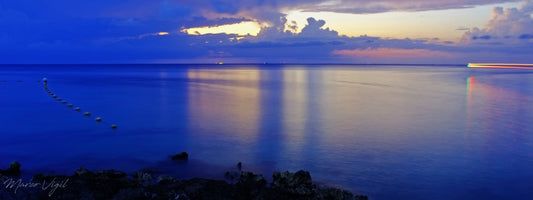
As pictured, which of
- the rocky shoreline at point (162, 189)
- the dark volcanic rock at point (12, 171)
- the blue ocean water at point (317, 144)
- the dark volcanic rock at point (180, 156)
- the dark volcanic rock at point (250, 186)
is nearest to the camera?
the rocky shoreline at point (162, 189)

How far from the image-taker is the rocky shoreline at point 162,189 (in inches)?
303

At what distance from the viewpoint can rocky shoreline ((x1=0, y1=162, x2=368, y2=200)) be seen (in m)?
7.69

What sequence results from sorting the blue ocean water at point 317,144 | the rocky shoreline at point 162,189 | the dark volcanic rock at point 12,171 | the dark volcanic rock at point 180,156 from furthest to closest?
the dark volcanic rock at point 180,156, the blue ocean water at point 317,144, the dark volcanic rock at point 12,171, the rocky shoreline at point 162,189

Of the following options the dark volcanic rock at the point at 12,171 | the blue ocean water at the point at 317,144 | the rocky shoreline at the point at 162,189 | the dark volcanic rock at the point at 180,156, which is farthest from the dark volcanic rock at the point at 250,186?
the dark volcanic rock at the point at 12,171

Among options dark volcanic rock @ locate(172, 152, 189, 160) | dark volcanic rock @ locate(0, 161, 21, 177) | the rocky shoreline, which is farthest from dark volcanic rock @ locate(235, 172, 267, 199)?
dark volcanic rock @ locate(0, 161, 21, 177)

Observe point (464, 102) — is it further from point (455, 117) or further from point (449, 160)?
point (449, 160)

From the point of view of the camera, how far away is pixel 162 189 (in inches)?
320

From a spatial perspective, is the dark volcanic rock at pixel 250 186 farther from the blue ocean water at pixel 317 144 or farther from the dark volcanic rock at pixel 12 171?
the dark volcanic rock at pixel 12 171

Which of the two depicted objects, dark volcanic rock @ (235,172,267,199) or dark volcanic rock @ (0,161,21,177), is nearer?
Result: dark volcanic rock @ (235,172,267,199)

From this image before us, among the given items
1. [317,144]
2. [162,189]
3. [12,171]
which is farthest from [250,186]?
[12,171]

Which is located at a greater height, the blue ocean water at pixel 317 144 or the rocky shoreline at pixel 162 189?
the blue ocean water at pixel 317 144

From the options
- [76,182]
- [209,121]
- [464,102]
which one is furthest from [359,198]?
[464,102]

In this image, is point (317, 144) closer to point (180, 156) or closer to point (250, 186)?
point (180, 156)

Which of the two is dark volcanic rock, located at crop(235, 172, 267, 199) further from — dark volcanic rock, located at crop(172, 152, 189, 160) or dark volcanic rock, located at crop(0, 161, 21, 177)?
dark volcanic rock, located at crop(0, 161, 21, 177)
